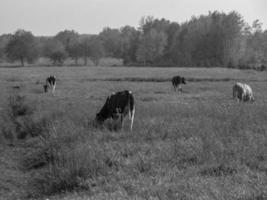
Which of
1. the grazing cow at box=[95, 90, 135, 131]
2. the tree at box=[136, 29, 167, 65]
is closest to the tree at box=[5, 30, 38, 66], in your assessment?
the tree at box=[136, 29, 167, 65]

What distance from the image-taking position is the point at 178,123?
38.8ft

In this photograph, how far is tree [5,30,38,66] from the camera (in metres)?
98.6

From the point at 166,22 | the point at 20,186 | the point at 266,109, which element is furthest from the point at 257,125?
the point at 166,22

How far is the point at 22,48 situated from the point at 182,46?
4170 cm

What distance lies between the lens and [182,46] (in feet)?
300

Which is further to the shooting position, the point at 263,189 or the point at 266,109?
the point at 266,109

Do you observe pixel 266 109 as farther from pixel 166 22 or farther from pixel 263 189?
pixel 166 22

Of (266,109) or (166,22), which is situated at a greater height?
(166,22)

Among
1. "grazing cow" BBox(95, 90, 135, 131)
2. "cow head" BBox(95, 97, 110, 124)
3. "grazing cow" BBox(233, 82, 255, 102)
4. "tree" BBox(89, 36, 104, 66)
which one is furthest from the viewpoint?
"tree" BBox(89, 36, 104, 66)

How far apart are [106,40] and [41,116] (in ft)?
397

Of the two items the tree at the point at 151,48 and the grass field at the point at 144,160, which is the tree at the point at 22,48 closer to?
the tree at the point at 151,48

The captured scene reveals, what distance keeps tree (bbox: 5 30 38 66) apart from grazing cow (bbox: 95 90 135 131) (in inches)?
3583

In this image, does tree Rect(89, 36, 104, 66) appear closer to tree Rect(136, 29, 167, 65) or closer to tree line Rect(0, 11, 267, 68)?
tree line Rect(0, 11, 267, 68)

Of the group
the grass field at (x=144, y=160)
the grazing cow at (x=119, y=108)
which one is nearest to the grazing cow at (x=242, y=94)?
the grass field at (x=144, y=160)
